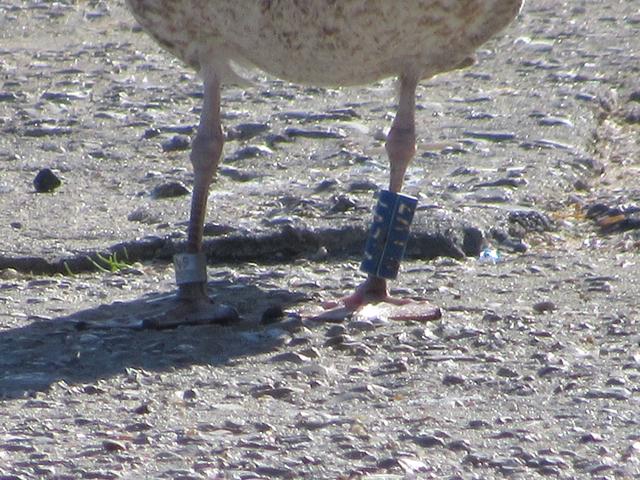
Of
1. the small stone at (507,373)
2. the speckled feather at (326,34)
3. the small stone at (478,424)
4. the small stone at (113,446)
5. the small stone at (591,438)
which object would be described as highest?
the speckled feather at (326,34)

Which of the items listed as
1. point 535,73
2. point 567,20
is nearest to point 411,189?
point 535,73

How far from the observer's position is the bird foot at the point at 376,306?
438 centimetres

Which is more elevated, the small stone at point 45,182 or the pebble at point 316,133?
the pebble at point 316,133

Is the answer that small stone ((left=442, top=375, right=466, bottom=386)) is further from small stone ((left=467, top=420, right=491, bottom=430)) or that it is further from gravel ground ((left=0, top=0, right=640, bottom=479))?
small stone ((left=467, top=420, right=491, bottom=430))

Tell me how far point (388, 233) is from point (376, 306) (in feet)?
0.75

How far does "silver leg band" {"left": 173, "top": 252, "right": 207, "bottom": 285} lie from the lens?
14.8 ft

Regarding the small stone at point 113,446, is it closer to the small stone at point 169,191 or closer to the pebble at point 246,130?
the small stone at point 169,191

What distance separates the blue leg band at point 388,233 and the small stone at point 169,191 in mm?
1134

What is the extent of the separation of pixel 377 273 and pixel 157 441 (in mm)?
1302

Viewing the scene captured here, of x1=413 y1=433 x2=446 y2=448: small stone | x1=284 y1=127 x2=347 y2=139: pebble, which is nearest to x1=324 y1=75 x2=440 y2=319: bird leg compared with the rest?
x1=413 y1=433 x2=446 y2=448: small stone

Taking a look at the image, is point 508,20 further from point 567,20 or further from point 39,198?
point 567,20

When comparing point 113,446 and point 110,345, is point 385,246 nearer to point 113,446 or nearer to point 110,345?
point 110,345

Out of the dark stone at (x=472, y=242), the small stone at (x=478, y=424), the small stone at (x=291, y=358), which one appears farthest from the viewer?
the dark stone at (x=472, y=242)

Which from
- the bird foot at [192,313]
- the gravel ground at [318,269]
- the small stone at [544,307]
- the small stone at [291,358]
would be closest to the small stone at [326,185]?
the gravel ground at [318,269]
